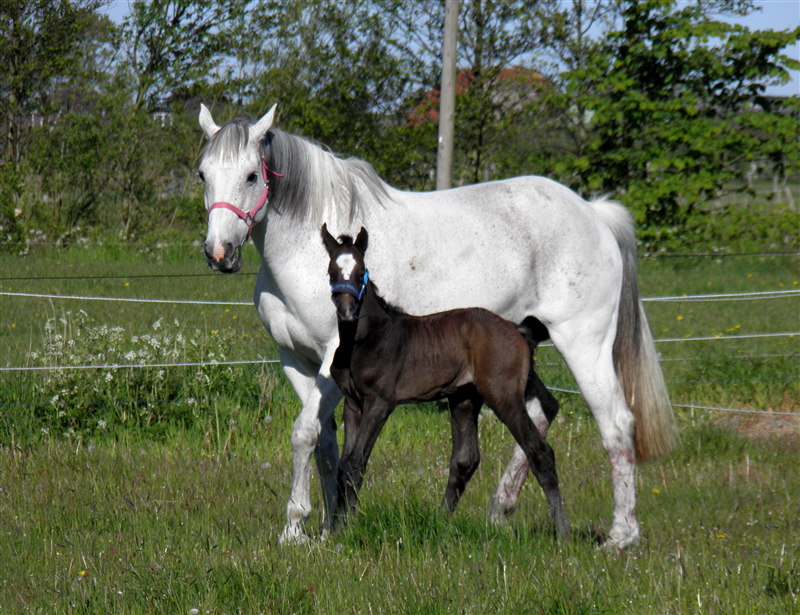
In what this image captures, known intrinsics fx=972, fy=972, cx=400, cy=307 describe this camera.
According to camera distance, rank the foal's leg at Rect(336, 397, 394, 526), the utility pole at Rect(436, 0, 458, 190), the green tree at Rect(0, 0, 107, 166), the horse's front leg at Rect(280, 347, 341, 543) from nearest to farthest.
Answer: the foal's leg at Rect(336, 397, 394, 526)
the horse's front leg at Rect(280, 347, 341, 543)
the utility pole at Rect(436, 0, 458, 190)
the green tree at Rect(0, 0, 107, 166)

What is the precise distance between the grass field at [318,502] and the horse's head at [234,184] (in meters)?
1.33

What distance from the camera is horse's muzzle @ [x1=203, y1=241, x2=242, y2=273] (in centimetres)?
427

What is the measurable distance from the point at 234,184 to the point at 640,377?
8.65 ft

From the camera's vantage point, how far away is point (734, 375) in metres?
8.30

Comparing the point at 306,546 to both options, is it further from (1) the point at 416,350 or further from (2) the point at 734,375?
(2) the point at 734,375

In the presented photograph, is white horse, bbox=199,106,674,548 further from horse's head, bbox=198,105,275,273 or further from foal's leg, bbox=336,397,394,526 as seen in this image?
foal's leg, bbox=336,397,394,526

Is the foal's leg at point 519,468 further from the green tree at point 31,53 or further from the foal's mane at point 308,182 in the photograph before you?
the green tree at point 31,53

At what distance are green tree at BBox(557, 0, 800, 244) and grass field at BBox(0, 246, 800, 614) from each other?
556 centimetres

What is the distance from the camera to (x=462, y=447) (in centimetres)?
482

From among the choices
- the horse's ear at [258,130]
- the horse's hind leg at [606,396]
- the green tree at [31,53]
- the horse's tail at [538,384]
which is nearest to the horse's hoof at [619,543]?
the horse's hind leg at [606,396]

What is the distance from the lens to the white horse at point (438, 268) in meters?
4.63

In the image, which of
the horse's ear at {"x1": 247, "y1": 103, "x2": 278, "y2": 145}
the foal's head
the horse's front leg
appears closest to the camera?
the foal's head

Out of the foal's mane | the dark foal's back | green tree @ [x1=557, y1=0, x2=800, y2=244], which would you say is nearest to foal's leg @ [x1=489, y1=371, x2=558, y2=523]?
the dark foal's back

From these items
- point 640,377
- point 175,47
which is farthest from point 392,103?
point 640,377
